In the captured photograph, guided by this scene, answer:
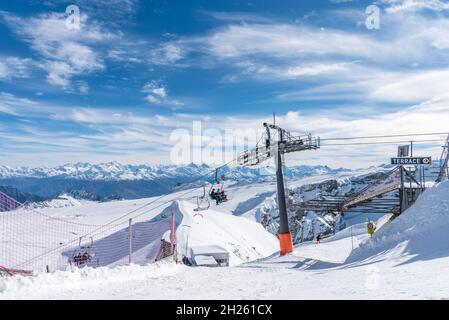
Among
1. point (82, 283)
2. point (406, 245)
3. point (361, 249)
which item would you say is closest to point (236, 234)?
point (361, 249)

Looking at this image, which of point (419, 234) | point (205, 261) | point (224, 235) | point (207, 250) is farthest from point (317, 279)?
point (224, 235)

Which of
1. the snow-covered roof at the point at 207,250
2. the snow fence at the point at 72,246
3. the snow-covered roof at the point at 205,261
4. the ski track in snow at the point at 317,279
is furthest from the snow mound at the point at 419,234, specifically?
the snow-covered roof at the point at 207,250

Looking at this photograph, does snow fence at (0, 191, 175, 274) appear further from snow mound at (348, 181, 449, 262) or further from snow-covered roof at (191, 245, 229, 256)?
snow mound at (348, 181, 449, 262)

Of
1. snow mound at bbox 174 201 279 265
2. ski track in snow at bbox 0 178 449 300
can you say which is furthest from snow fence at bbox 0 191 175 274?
ski track in snow at bbox 0 178 449 300

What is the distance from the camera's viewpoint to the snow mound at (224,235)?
42844 millimetres

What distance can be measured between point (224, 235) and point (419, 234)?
36119 mm

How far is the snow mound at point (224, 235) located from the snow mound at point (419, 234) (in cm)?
1999

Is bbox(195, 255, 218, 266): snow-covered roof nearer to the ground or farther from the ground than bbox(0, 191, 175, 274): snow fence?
nearer to the ground

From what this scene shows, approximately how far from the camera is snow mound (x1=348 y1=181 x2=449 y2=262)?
1483cm

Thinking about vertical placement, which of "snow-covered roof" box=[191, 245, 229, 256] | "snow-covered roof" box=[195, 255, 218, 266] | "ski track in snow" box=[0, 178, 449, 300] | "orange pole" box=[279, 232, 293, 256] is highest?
"ski track in snow" box=[0, 178, 449, 300]

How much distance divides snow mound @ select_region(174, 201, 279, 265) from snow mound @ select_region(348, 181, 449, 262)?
19988 mm

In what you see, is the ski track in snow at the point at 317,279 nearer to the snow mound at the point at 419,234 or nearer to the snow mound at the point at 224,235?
the snow mound at the point at 419,234
